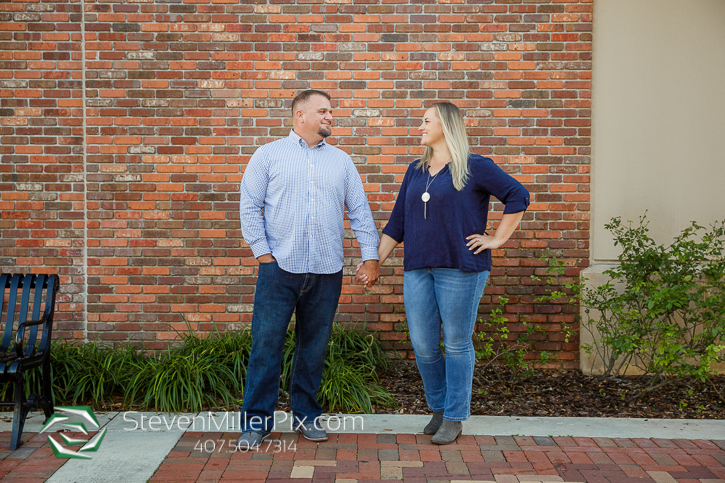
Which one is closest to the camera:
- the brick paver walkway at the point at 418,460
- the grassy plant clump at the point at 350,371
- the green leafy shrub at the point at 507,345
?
the brick paver walkway at the point at 418,460

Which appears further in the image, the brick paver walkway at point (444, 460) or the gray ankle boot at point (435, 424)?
the gray ankle boot at point (435, 424)

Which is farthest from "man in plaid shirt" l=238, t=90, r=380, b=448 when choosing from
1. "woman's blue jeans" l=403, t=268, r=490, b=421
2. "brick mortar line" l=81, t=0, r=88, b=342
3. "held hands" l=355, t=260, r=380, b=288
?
"brick mortar line" l=81, t=0, r=88, b=342

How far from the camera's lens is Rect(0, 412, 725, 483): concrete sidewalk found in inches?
115

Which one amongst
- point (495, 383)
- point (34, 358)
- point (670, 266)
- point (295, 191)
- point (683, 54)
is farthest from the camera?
point (683, 54)

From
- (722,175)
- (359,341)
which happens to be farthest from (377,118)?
(722,175)

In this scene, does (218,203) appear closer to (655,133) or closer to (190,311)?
(190,311)

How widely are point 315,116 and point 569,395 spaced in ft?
9.10

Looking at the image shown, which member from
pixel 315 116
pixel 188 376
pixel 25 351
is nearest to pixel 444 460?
pixel 188 376

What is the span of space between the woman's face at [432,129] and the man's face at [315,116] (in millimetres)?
539

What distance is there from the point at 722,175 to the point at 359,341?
130 inches

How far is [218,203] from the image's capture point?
16.2 feet

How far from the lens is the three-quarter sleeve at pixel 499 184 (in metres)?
3.27

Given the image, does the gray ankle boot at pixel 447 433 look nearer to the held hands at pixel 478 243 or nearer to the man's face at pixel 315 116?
the held hands at pixel 478 243

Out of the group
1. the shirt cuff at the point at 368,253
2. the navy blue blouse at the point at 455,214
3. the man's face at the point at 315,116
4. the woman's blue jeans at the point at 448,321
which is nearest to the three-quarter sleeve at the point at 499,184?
the navy blue blouse at the point at 455,214
